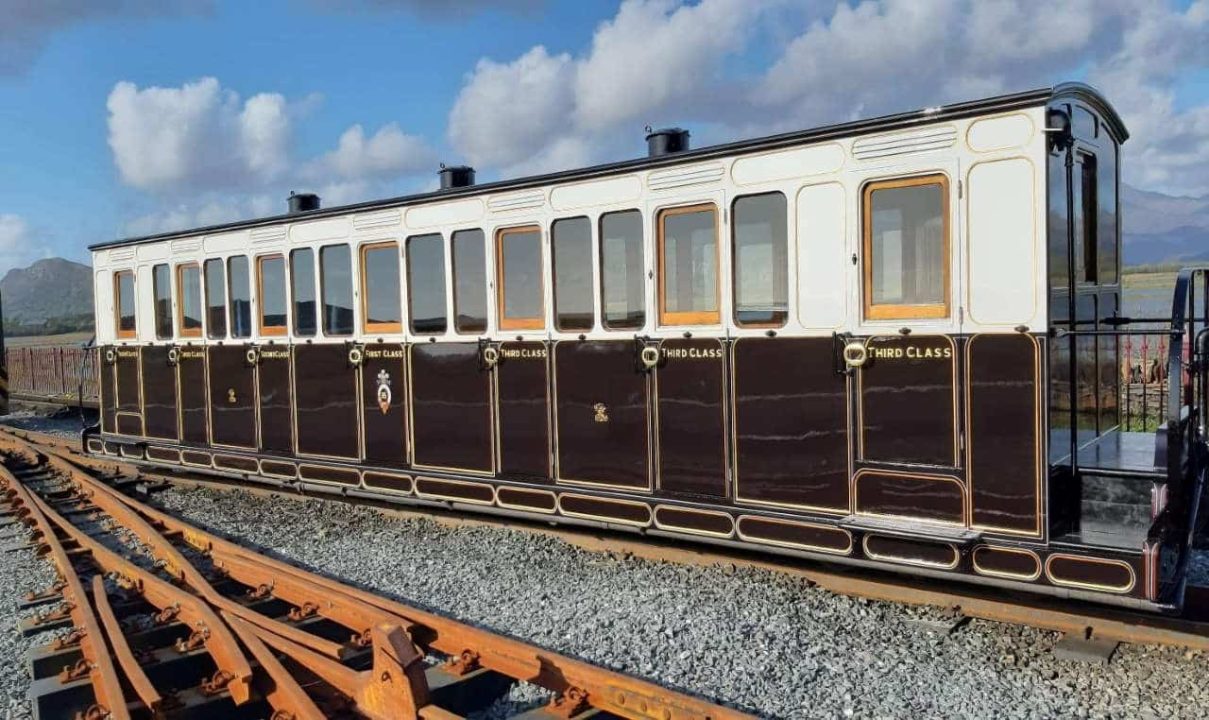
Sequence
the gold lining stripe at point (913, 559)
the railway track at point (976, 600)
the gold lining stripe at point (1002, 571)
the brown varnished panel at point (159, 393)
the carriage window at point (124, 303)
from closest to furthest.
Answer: the railway track at point (976, 600) < the gold lining stripe at point (1002, 571) < the gold lining stripe at point (913, 559) < the brown varnished panel at point (159, 393) < the carriage window at point (124, 303)

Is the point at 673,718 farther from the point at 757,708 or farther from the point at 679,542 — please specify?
the point at 679,542

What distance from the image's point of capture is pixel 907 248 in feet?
19.0

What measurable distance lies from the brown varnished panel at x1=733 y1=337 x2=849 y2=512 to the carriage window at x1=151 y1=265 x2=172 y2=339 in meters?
7.76

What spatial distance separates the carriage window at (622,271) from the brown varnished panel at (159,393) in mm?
6585

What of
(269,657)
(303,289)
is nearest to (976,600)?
(269,657)

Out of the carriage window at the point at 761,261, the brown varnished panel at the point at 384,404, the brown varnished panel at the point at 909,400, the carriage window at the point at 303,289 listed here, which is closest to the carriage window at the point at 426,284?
the brown varnished panel at the point at 384,404

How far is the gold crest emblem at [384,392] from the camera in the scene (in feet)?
29.2

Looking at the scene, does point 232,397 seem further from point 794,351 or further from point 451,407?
point 794,351

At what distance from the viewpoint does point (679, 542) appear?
7.53 meters

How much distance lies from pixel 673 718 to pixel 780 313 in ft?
10.1

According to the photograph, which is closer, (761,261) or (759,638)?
(759,638)

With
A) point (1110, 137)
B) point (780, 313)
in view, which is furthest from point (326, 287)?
point (1110, 137)

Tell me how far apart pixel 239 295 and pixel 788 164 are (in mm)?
6716

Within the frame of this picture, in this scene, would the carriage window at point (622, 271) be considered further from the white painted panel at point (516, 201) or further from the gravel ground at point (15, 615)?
the gravel ground at point (15, 615)
